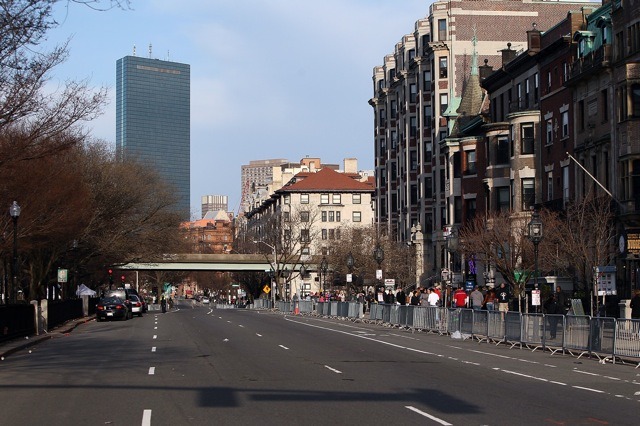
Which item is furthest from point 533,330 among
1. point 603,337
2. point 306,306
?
point 306,306

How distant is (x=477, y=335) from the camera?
37406 mm

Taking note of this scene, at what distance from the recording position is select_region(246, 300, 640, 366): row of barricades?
86.8ft

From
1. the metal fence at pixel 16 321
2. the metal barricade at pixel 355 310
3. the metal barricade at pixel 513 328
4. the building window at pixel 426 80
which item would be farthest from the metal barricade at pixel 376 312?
the building window at pixel 426 80

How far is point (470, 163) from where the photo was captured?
70938 mm

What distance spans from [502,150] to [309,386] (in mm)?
46538

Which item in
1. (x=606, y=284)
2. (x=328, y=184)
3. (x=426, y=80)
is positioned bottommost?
(x=606, y=284)

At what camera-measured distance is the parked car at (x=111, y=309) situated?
60406mm

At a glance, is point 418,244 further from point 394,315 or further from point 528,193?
point 394,315

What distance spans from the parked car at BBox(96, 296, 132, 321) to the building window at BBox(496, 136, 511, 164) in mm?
24144

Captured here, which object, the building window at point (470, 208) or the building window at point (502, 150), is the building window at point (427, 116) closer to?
the building window at point (470, 208)

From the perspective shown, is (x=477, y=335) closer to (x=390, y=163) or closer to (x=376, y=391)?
(x=376, y=391)

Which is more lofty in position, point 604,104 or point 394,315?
point 604,104

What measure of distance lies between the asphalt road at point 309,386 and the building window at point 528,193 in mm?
28333

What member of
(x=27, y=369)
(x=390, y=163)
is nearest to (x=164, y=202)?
(x=390, y=163)
